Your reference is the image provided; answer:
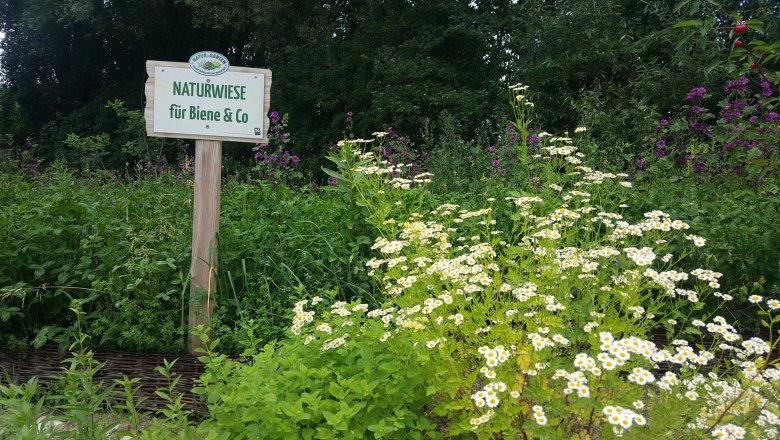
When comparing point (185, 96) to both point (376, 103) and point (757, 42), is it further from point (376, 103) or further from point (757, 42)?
point (376, 103)

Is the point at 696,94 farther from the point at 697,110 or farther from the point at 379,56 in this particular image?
the point at 379,56

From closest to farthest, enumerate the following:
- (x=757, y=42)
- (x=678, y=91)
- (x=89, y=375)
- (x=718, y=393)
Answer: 1. (x=718, y=393)
2. (x=89, y=375)
3. (x=757, y=42)
4. (x=678, y=91)

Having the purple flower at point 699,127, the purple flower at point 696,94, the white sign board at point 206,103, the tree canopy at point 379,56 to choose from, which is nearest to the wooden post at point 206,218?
the white sign board at point 206,103

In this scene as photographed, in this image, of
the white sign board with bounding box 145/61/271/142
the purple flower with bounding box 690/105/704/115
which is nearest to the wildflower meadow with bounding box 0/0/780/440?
the purple flower with bounding box 690/105/704/115

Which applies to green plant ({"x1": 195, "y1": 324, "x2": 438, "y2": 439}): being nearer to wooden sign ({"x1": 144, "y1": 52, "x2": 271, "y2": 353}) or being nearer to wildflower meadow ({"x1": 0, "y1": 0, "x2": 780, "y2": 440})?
wildflower meadow ({"x1": 0, "y1": 0, "x2": 780, "y2": 440})

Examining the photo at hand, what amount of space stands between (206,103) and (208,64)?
22 centimetres

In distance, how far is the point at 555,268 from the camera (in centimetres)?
196

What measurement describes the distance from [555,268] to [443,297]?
422 mm

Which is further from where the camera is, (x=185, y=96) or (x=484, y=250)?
(x=185, y=96)

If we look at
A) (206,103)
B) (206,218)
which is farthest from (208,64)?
(206,218)

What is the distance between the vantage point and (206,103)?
304 cm

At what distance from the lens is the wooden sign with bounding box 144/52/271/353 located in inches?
118

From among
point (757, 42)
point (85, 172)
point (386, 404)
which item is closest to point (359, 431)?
point (386, 404)

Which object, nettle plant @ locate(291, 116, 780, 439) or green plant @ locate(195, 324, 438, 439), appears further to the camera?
green plant @ locate(195, 324, 438, 439)
